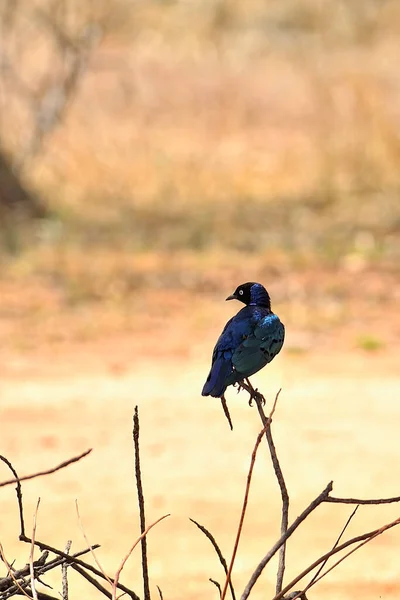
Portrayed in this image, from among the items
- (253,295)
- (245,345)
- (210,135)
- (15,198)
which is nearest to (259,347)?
(245,345)

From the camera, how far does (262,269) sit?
14117 millimetres

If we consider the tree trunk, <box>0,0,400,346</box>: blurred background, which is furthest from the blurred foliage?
the tree trunk

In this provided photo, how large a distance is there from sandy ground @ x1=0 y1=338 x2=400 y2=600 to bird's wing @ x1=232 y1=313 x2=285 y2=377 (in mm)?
3451

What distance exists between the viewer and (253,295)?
8.37 feet

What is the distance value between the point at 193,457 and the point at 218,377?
5.91 metres

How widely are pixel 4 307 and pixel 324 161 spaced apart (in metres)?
7.96

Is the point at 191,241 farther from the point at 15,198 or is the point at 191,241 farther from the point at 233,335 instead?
the point at 233,335

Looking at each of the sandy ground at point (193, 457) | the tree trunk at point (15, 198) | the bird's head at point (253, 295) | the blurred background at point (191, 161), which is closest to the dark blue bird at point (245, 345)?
the bird's head at point (253, 295)

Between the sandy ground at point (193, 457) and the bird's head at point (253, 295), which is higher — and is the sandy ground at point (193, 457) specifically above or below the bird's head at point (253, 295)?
above

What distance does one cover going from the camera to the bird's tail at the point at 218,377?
229 centimetres

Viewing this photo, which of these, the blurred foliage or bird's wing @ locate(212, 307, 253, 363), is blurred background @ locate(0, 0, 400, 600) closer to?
the blurred foliage

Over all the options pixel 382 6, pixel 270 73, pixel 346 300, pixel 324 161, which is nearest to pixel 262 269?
pixel 346 300

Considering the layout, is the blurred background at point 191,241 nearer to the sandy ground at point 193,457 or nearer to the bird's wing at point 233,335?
the sandy ground at point 193,457

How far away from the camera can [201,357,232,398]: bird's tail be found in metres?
2.29
